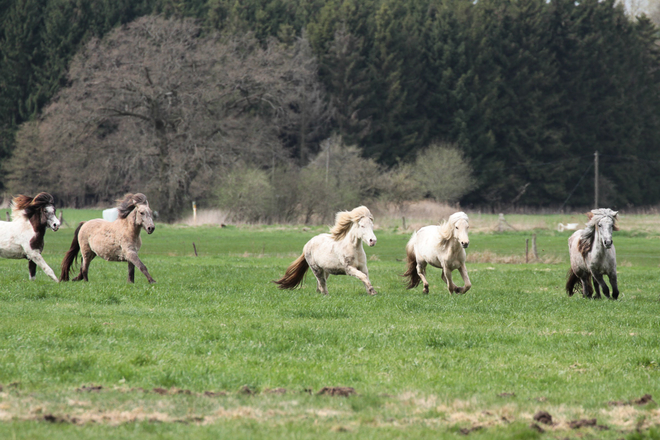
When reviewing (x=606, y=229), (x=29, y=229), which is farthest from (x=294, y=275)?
(x=606, y=229)

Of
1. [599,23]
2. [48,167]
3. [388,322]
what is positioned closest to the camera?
[388,322]

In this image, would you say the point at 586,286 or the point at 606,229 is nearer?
the point at 606,229

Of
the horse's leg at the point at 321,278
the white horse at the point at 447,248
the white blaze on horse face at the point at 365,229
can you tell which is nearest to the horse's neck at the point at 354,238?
the white blaze on horse face at the point at 365,229

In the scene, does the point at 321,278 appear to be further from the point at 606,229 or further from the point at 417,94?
the point at 417,94

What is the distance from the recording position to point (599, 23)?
252 feet

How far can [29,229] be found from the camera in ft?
50.5

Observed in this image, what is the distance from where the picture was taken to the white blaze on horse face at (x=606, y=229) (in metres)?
14.0

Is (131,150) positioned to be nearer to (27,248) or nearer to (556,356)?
(27,248)

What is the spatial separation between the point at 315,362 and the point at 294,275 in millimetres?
7869

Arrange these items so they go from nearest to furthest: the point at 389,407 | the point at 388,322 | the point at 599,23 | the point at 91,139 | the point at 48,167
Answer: the point at 389,407
the point at 388,322
the point at 91,139
the point at 48,167
the point at 599,23

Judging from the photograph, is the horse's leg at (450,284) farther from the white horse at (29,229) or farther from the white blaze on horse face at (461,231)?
the white horse at (29,229)

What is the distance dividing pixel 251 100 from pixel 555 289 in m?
38.5

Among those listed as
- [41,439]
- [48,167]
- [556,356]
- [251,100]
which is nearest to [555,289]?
[556,356]

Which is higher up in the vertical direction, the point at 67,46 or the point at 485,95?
the point at 67,46
